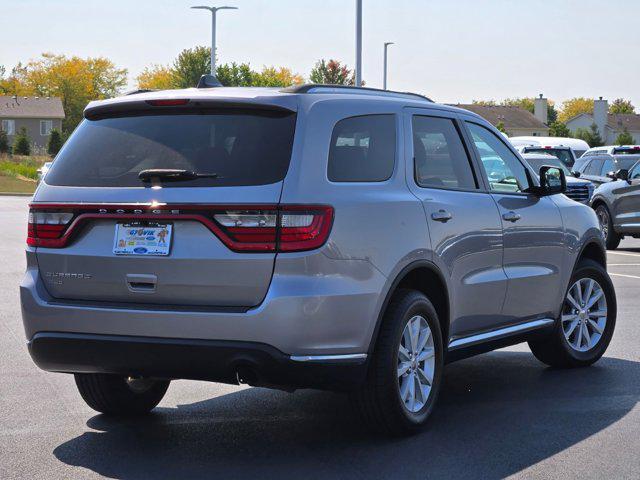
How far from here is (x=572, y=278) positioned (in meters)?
8.62

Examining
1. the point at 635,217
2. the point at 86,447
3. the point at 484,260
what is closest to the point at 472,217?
the point at 484,260

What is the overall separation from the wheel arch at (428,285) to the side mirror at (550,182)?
149 centimetres

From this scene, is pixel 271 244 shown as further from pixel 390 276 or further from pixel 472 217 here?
pixel 472 217

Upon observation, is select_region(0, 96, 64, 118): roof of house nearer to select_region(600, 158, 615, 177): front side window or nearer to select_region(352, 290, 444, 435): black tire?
select_region(600, 158, 615, 177): front side window

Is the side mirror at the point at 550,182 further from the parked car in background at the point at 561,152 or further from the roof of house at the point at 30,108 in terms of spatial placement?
the roof of house at the point at 30,108

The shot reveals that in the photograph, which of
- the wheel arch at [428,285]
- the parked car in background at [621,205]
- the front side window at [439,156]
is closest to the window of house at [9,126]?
the parked car in background at [621,205]

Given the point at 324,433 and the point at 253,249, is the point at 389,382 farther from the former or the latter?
the point at 253,249

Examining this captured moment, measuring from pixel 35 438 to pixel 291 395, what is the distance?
5.95 feet

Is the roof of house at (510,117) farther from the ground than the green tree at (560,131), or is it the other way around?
the roof of house at (510,117)

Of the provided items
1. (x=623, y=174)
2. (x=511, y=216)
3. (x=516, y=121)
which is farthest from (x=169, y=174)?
(x=516, y=121)

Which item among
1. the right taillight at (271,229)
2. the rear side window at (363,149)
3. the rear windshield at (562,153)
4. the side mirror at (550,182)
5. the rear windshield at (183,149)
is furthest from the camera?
the rear windshield at (562,153)

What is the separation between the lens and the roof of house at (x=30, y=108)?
382 feet

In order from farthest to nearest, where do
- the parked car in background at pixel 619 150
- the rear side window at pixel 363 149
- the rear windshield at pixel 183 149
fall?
1. the parked car in background at pixel 619 150
2. the rear side window at pixel 363 149
3. the rear windshield at pixel 183 149

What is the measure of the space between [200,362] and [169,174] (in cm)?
91
